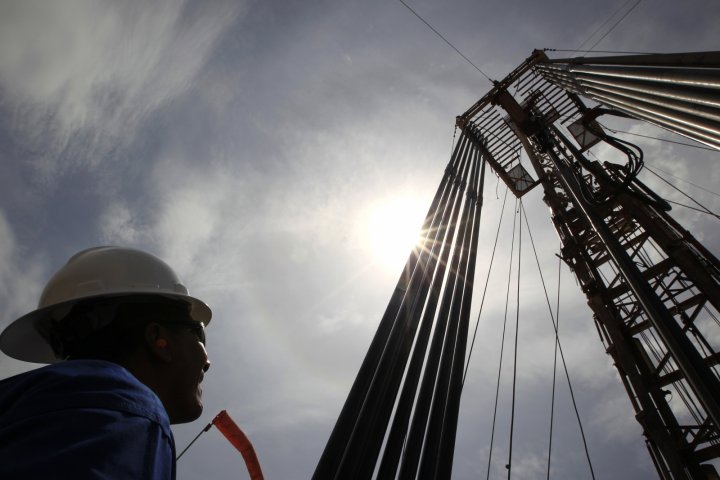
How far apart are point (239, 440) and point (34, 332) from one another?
7778 mm

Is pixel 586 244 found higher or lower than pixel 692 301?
higher

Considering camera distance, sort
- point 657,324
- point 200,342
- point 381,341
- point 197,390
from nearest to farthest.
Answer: point 197,390
point 200,342
point 657,324
point 381,341

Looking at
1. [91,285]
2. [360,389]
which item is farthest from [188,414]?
[360,389]

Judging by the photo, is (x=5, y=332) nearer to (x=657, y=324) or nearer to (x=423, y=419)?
(x=423, y=419)

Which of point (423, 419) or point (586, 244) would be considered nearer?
point (423, 419)

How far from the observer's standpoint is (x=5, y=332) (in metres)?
1.94

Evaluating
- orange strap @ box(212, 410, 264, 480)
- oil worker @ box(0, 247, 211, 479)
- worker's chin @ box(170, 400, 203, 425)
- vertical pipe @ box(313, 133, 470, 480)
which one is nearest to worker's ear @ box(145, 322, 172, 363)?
oil worker @ box(0, 247, 211, 479)

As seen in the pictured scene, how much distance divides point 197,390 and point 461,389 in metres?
2.25

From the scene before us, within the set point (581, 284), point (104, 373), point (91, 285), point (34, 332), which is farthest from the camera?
point (581, 284)

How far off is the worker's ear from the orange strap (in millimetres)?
8065

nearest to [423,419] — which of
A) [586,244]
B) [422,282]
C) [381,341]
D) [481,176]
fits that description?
[381,341]

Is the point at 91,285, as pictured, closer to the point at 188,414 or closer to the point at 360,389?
the point at 188,414

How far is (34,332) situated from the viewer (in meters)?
1.99

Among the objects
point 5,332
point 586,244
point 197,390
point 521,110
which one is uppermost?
point 521,110
